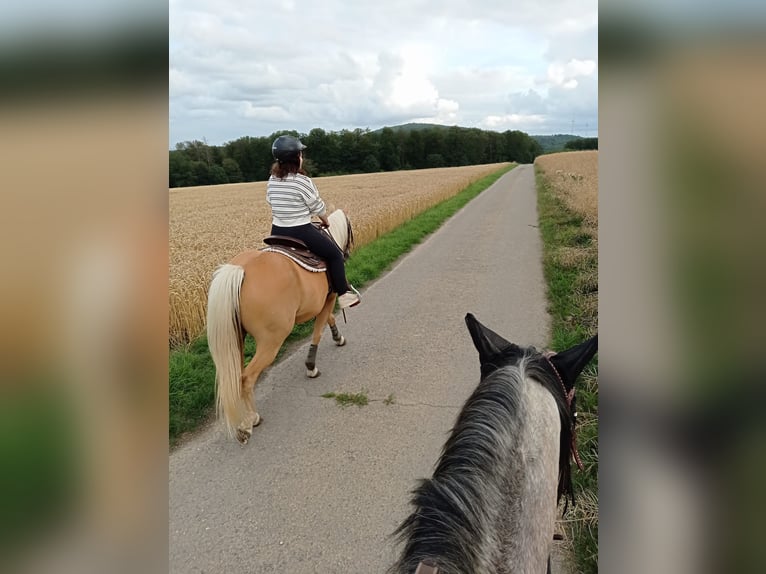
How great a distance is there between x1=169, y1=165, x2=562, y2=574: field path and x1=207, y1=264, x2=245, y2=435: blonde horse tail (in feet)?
1.26

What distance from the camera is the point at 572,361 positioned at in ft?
6.12

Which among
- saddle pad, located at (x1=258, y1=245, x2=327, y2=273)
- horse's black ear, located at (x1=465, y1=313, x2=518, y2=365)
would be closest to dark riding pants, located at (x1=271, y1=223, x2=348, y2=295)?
saddle pad, located at (x1=258, y1=245, x2=327, y2=273)

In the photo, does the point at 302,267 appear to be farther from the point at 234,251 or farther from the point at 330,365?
the point at 234,251

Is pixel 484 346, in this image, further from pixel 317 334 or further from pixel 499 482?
A: pixel 317 334

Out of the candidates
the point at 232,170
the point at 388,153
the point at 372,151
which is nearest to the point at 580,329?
the point at 232,170

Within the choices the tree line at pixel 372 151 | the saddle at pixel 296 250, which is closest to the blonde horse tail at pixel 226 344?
the saddle at pixel 296 250

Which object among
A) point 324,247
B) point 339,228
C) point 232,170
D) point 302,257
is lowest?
point 302,257

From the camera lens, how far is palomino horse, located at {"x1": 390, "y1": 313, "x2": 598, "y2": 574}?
1.29 metres

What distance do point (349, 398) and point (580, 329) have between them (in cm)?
283

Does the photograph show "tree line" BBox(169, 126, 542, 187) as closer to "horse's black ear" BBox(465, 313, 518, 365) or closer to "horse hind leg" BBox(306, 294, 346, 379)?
"horse hind leg" BBox(306, 294, 346, 379)

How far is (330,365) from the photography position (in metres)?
5.46

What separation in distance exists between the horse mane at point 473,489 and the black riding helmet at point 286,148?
3361 mm
